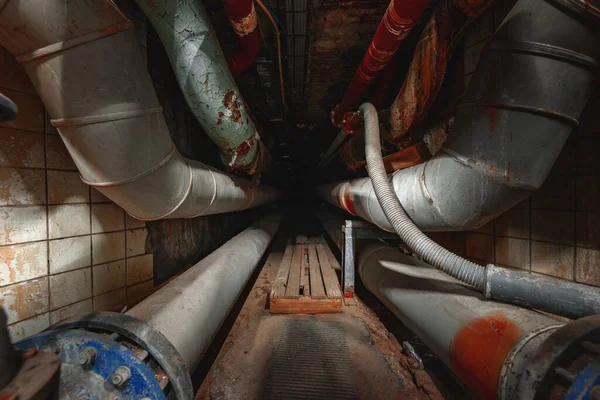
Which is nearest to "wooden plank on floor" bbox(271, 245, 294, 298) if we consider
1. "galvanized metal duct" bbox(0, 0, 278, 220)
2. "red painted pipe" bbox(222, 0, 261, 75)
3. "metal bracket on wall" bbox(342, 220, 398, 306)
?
"metal bracket on wall" bbox(342, 220, 398, 306)

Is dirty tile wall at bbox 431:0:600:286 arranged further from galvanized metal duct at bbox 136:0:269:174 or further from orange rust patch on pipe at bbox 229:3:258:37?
galvanized metal duct at bbox 136:0:269:174

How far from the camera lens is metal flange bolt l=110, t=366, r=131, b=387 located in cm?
74

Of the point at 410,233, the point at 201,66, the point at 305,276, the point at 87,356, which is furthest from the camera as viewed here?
the point at 305,276

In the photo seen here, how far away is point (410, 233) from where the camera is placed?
1.25 m

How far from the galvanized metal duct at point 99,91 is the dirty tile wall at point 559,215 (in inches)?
87.5

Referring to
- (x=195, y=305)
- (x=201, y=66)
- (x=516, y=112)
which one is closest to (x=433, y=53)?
(x=516, y=112)

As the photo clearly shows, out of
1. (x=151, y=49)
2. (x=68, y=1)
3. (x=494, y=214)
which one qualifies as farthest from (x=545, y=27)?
(x=151, y=49)

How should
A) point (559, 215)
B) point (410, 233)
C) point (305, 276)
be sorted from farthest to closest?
point (305, 276) < point (559, 215) < point (410, 233)

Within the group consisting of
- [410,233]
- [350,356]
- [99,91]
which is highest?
[99,91]

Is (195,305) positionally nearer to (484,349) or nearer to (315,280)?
(484,349)

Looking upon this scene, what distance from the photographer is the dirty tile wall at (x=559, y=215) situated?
144cm

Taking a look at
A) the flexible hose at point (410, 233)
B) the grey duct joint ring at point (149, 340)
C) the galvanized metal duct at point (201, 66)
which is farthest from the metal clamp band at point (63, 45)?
the flexible hose at point (410, 233)

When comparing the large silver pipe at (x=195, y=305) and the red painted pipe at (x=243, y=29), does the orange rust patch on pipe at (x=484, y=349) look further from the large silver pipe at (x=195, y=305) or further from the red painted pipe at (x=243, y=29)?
the red painted pipe at (x=243, y=29)

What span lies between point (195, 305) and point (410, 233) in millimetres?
1135
